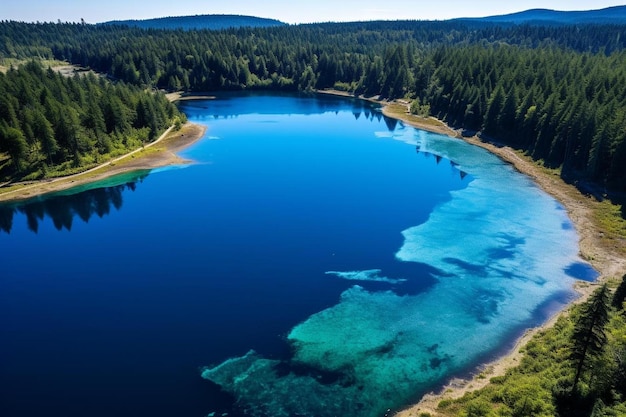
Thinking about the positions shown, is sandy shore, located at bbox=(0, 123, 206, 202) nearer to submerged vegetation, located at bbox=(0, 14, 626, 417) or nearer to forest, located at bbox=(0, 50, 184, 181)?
forest, located at bbox=(0, 50, 184, 181)

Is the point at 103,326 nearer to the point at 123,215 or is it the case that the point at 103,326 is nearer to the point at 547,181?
the point at 123,215

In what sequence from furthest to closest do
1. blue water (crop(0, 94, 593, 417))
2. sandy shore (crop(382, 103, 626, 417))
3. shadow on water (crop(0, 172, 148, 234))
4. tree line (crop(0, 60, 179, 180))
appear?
tree line (crop(0, 60, 179, 180))
shadow on water (crop(0, 172, 148, 234))
blue water (crop(0, 94, 593, 417))
sandy shore (crop(382, 103, 626, 417))

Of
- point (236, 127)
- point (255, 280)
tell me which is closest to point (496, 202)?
point (255, 280)

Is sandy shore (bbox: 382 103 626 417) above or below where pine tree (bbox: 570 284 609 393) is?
below

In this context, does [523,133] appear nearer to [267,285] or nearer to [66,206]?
[267,285]

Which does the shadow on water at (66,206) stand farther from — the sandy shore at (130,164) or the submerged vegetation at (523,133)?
the submerged vegetation at (523,133)

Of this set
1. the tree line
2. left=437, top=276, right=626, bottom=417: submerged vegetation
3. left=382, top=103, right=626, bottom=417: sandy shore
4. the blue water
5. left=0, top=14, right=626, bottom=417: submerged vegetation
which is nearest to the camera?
left=437, top=276, right=626, bottom=417: submerged vegetation

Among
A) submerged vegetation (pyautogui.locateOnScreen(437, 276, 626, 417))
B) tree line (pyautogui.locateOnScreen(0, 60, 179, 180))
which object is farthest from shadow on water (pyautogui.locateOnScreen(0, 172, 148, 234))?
submerged vegetation (pyautogui.locateOnScreen(437, 276, 626, 417))
